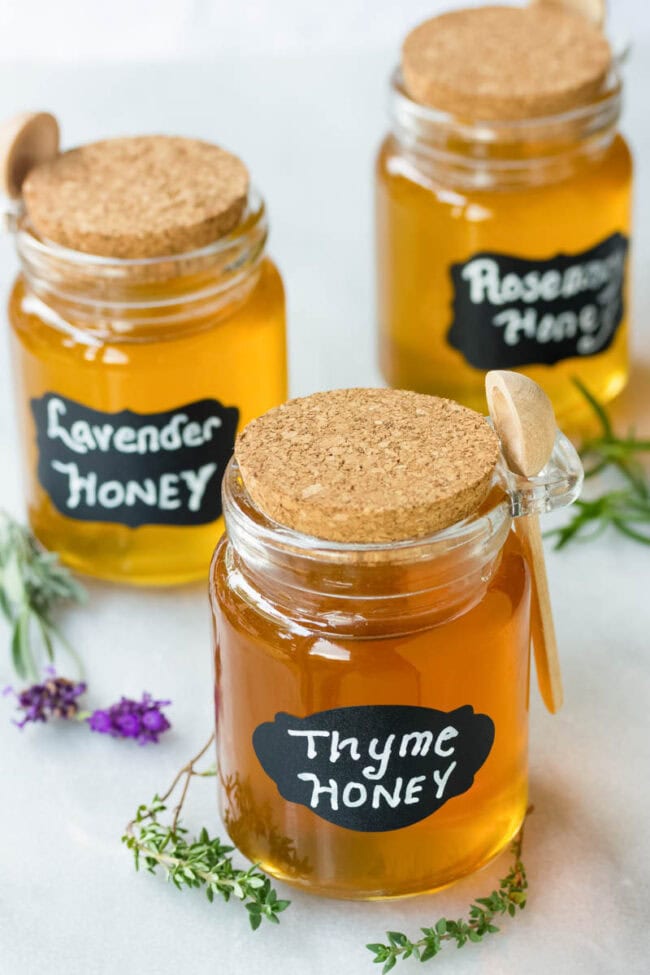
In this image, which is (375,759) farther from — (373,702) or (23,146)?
(23,146)

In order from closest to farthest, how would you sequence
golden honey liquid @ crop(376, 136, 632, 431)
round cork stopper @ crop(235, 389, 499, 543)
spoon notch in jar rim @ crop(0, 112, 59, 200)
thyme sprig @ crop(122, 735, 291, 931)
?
round cork stopper @ crop(235, 389, 499, 543) < thyme sprig @ crop(122, 735, 291, 931) < spoon notch in jar rim @ crop(0, 112, 59, 200) < golden honey liquid @ crop(376, 136, 632, 431)

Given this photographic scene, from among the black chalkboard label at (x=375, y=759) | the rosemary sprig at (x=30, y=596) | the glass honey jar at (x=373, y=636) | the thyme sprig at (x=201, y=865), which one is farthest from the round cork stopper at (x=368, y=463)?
the rosemary sprig at (x=30, y=596)

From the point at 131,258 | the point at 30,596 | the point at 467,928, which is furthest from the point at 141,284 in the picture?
the point at 467,928

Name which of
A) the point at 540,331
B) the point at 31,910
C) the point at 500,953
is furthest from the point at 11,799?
the point at 540,331

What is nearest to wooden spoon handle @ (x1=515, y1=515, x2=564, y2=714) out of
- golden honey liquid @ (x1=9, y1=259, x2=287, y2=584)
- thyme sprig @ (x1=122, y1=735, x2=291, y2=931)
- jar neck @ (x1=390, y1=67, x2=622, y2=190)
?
thyme sprig @ (x1=122, y1=735, x2=291, y2=931)

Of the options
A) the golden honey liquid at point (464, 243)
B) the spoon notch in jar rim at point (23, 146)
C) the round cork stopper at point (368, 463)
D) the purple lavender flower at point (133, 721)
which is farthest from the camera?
the golden honey liquid at point (464, 243)

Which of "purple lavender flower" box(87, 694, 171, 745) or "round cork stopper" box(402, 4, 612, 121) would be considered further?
"round cork stopper" box(402, 4, 612, 121)

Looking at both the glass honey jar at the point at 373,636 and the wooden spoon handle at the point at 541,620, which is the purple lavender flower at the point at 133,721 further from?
the wooden spoon handle at the point at 541,620

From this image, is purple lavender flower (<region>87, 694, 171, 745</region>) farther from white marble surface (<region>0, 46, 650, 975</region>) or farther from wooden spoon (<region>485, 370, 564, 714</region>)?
wooden spoon (<region>485, 370, 564, 714</region>)
